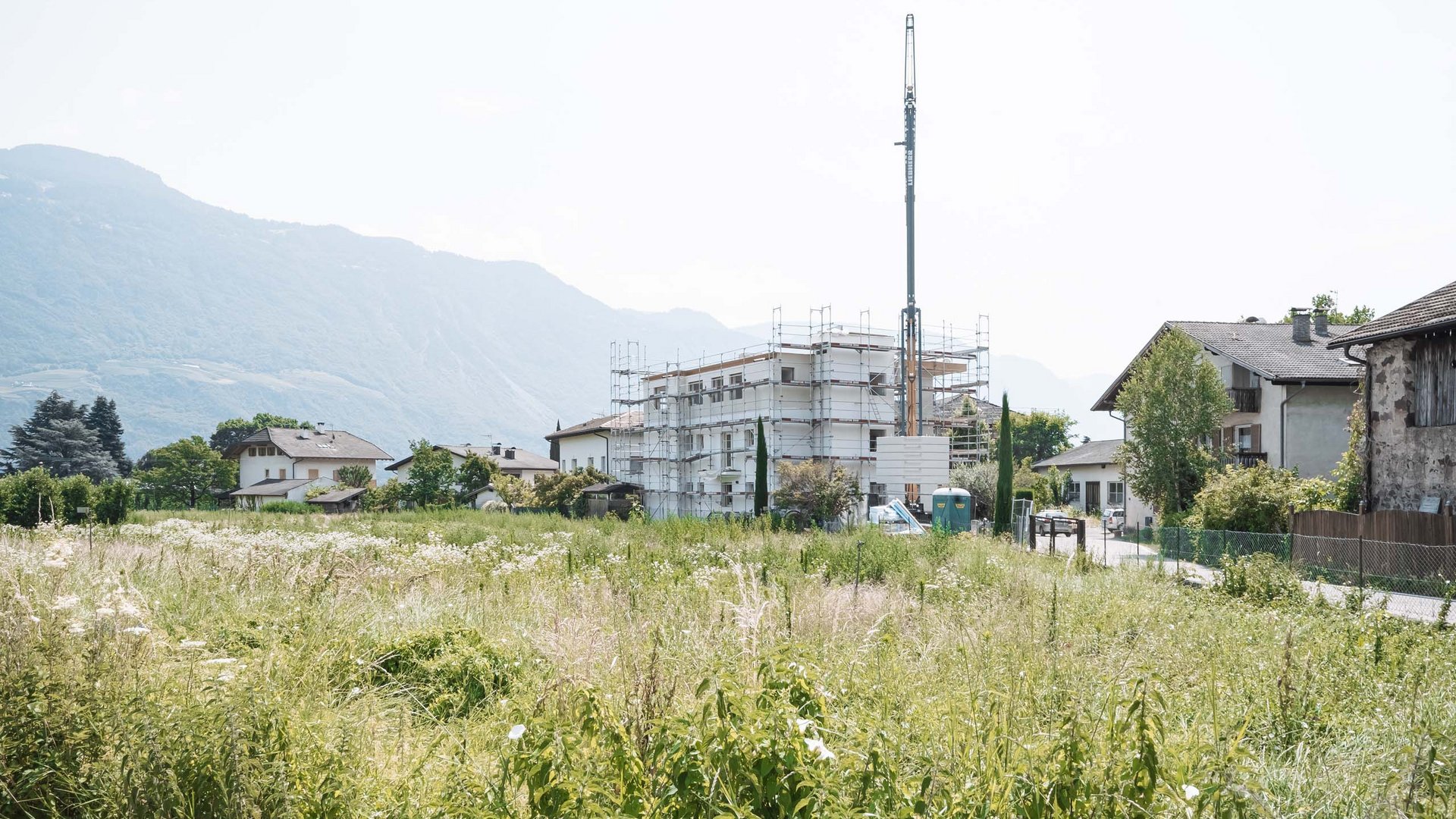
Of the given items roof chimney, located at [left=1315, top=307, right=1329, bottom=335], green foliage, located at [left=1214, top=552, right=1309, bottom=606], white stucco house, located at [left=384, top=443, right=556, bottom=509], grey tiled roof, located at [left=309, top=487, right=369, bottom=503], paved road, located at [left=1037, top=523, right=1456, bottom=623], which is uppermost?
roof chimney, located at [left=1315, top=307, right=1329, bottom=335]

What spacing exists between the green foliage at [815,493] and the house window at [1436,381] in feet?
73.8

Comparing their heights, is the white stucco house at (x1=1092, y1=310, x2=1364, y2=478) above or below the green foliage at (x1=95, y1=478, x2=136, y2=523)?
above

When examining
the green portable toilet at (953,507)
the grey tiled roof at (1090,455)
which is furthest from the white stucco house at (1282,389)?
the grey tiled roof at (1090,455)

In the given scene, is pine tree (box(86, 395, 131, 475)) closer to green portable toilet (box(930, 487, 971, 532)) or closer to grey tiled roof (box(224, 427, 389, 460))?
grey tiled roof (box(224, 427, 389, 460))

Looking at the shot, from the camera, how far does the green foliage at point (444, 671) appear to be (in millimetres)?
6891

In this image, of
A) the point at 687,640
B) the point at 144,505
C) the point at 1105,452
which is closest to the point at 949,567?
the point at 687,640

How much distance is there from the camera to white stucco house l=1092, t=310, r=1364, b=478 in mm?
33312

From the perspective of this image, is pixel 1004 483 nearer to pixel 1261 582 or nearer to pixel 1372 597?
pixel 1261 582

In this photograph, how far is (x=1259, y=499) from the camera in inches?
972

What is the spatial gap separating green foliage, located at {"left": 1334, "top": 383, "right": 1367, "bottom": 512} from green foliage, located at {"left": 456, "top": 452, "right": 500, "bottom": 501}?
52.1m

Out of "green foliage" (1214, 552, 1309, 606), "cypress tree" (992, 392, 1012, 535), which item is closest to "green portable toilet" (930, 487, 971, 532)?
"cypress tree" (992, 392, 1012, 535)

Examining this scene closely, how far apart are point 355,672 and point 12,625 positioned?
6.48ft

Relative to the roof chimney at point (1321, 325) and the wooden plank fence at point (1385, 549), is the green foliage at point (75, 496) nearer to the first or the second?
the wooden plank fence at point (1385, 549)

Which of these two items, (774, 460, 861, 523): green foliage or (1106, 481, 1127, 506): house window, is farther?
(1106, 481, 1127, 506): house window
